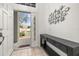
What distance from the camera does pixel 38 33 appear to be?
5152 millimetres

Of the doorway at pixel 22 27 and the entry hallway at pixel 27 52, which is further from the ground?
the doorway at pixel 22 27

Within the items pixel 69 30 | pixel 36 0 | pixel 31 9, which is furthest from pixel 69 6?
pixel 31 9

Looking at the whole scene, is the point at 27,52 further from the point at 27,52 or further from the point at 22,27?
the point at 22,27

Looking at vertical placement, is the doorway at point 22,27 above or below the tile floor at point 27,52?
above

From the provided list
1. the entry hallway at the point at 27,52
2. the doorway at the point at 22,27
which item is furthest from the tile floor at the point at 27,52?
the doorway at the point at 22,27

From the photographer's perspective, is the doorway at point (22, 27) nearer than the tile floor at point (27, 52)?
No

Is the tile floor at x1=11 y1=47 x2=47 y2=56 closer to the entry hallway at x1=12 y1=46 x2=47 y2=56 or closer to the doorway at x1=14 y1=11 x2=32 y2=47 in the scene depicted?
the entry hallway at x1=12 y1=46 x2=47 y2=56

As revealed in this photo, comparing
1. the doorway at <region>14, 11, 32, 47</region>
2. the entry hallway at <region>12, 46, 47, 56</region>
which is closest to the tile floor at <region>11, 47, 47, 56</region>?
the entry hallway at <region>12, 46, 47, 56</region>

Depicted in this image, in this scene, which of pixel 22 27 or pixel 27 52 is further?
pixel 22 27

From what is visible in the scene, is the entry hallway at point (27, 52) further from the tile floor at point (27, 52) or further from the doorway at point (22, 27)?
the doorway at point (22, 27)

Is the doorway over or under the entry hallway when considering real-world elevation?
over

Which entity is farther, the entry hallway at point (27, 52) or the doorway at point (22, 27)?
the doorway at point (22, 27)

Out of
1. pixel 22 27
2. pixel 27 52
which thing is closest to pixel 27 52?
pixel 27 52

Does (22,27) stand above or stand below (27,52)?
above
